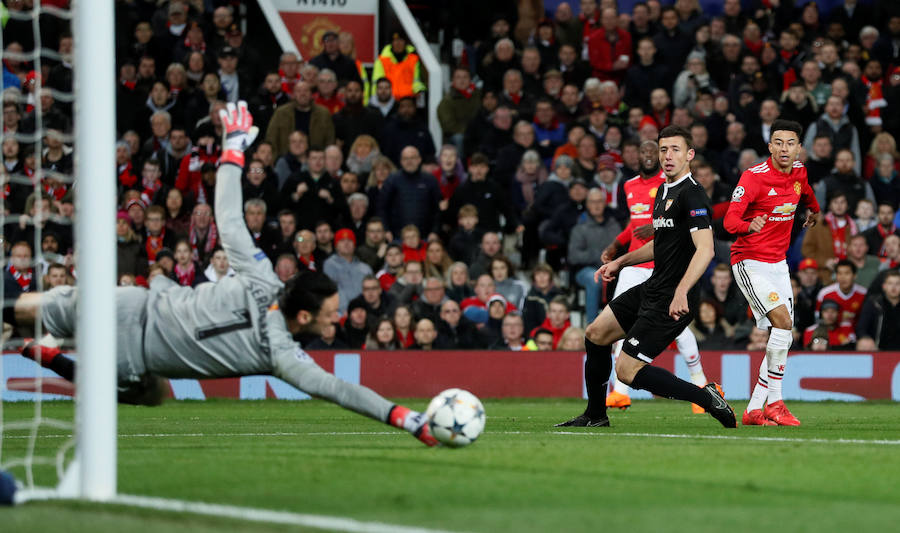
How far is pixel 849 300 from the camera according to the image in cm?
1659

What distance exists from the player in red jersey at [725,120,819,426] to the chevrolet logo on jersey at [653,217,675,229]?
974mm

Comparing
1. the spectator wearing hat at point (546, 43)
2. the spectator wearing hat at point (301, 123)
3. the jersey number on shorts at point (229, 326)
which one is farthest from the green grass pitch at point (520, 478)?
the spectator wearing hat at point (546, 43)

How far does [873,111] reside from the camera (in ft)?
63.7

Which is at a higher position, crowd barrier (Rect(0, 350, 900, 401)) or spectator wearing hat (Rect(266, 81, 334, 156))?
spectator wearing hat (Rect(266, 81, 334, 156))

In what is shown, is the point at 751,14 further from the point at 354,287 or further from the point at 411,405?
the point at 411,405

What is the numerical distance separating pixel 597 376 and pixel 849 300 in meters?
6.81

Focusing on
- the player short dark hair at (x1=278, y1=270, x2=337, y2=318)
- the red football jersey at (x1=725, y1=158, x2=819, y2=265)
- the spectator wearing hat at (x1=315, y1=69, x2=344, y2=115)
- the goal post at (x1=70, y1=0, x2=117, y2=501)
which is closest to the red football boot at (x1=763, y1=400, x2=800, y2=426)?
the red football jersey at (x1=725, y1=158, x2=819, y2=265)

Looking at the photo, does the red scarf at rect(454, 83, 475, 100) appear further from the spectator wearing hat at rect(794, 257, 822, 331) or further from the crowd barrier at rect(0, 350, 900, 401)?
the spectator wearing hat at rect(794, 257, 822, 331)

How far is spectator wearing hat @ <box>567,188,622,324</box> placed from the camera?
16.9 meters

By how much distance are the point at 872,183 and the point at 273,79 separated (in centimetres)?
796

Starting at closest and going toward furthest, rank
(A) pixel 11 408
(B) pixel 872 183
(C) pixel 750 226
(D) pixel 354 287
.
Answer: (C) pixel 750 226 → (A) pixel 11 408 → (D) pixel 354 287 → (B) pixel 872 183

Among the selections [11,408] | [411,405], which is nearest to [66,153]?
[11,408]

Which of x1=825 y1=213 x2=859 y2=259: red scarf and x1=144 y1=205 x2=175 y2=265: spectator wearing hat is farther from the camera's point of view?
x1=144 y1=205 x2=175 y2=265: spectator wearing hat

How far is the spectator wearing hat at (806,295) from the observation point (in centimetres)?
1678
